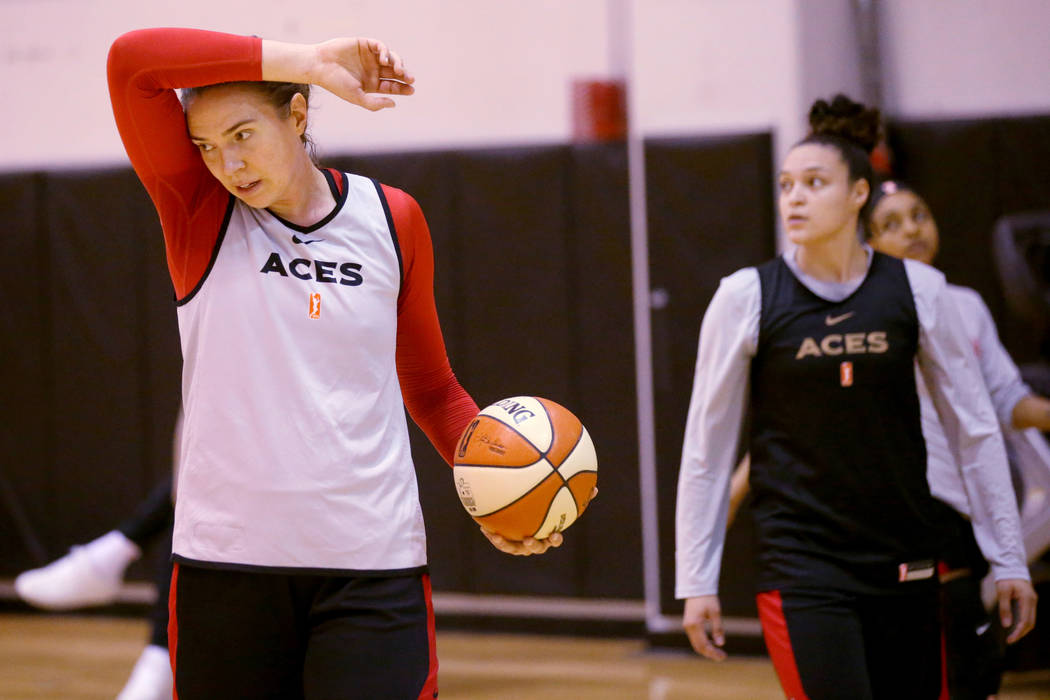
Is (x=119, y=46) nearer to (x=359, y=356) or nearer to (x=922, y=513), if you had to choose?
(x=359, y=356)

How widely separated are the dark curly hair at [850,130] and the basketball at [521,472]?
46.9 inches

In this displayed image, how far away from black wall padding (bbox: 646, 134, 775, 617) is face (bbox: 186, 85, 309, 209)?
366cm

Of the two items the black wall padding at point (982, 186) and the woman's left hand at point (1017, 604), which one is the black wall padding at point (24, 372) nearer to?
the black wall padding at point (982, 186)

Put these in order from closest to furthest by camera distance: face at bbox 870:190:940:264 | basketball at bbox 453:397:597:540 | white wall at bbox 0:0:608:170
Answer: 1. basketball at bbox 453:397:597:540
2. face at bbox 870:190:940:264
3. white wall at bbox 0:0:608:170

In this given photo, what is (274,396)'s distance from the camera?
201 centimetres

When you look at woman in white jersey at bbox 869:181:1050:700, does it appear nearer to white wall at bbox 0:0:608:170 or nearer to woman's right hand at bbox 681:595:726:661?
woman's right hand at bbox 681:595:726:661

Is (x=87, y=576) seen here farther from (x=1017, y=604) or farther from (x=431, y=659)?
(x=1017, y=604)

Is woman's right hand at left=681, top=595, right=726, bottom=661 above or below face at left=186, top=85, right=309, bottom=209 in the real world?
below

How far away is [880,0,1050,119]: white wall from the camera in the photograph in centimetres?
580

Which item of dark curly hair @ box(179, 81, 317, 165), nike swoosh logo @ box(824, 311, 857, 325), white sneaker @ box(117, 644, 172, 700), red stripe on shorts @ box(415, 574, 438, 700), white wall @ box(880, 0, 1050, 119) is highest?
white wall @ box(880, 0, 1050, 119)

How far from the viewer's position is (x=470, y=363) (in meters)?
6.18

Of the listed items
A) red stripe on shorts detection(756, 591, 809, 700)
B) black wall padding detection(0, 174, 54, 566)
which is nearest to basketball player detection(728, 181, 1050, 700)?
red stripe on shorts detection(756, 591, 809, 700)

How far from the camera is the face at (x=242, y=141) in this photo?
203cm

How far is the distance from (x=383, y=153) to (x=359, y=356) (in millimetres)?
4427
